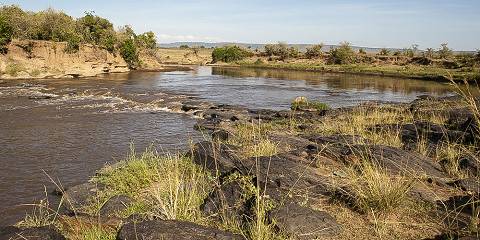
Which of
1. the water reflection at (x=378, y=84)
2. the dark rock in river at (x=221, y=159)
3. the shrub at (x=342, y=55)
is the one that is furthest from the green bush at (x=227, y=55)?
the dark rock in river at (x=221, y=159)

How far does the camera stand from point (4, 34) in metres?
38.3

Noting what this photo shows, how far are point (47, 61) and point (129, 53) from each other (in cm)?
1623

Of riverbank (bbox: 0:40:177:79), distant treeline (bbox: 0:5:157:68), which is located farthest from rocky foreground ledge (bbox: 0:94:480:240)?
distant treeline (bbox: 0:5:157:68)

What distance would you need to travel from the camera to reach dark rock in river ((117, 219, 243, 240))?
4.34m

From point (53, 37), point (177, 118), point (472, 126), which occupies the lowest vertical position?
point (177, 118)

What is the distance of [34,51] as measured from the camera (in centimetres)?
4128

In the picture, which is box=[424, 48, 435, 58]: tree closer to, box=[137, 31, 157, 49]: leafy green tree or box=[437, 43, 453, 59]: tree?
box=[437, 43, 453, 59]: tree

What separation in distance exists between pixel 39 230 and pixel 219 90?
28.8m

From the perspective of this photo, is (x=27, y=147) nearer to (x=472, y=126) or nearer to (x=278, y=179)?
(x=278, y=179)

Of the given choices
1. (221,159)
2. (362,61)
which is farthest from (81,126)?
(362,61)

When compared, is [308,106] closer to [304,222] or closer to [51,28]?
[304,222]

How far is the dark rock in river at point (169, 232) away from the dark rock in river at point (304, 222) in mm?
679

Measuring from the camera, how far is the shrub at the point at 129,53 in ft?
185

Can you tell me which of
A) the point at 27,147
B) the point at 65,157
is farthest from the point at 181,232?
the point at 27,147
